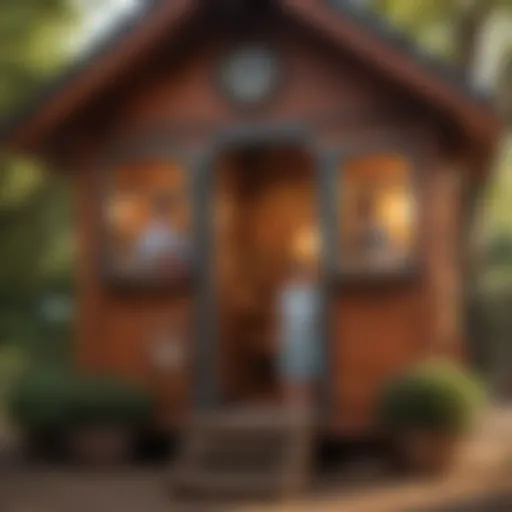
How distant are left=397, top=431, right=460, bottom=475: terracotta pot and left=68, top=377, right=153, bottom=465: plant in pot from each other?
2369 mm

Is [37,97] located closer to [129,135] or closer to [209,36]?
[129,135]

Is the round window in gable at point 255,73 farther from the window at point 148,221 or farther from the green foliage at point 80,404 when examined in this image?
the green foliage at point 80,404

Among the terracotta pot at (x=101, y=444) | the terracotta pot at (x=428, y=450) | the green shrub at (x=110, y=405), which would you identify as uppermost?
the green shrub at (x=110, y=405)

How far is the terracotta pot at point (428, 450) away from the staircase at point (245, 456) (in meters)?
0.85

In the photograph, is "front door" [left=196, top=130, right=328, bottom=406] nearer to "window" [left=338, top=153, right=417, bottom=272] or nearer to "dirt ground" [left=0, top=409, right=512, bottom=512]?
"window" [left=338, top=153, right=417, bottom=272]

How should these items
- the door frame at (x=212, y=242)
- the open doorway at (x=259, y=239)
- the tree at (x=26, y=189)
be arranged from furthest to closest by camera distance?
1. the tree at (x=26, y=189)
2. the open doorway at (x=259, y=239)
3. the door frame at (x=212, y=242)

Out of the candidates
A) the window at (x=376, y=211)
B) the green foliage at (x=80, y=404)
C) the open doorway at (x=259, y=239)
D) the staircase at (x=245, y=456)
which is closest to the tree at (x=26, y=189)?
the open doorway at (x=259, y=239)

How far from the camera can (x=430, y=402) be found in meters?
10.7

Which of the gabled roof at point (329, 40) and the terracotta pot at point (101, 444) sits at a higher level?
the gabled roof at point (329, 40)

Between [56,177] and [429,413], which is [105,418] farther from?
[56,177]

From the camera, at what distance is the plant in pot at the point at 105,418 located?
37.9 feet

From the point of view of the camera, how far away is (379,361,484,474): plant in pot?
10.7m

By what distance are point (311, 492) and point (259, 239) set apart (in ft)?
17.2

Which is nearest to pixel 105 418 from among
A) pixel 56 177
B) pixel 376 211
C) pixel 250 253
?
pixel 376 211
